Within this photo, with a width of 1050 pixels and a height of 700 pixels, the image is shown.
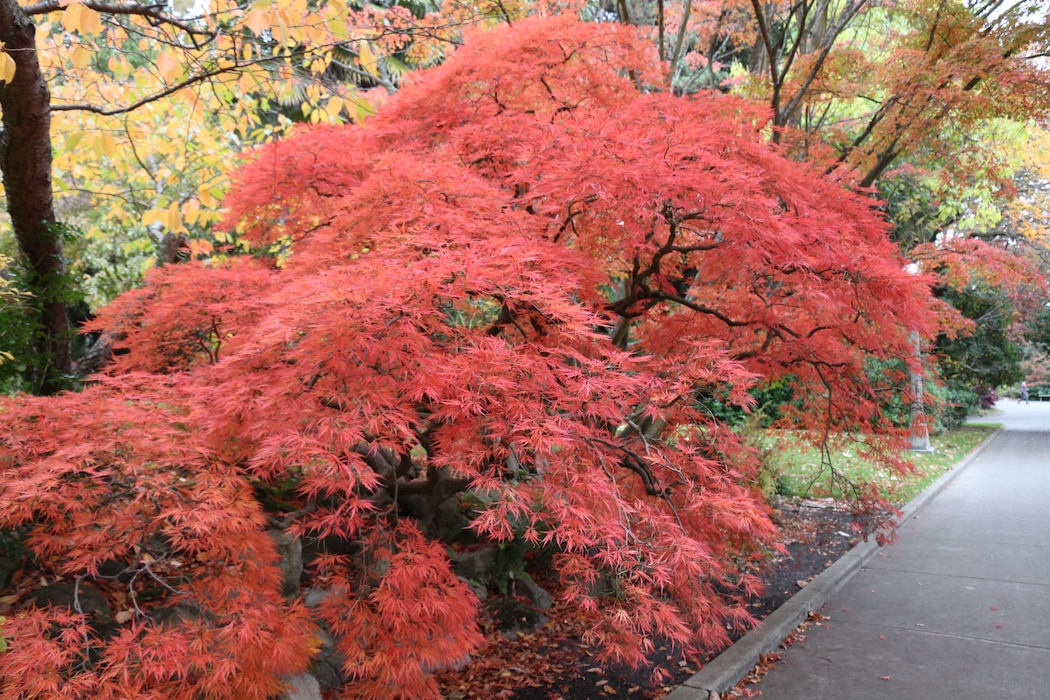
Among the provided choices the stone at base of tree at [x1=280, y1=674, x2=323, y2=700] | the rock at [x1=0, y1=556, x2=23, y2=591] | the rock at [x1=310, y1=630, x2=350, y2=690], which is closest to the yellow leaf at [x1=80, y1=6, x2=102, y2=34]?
the rock at [x1=0, y1=556, x2=23, y2=591]

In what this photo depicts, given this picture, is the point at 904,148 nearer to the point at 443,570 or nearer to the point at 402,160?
the point at 402,160

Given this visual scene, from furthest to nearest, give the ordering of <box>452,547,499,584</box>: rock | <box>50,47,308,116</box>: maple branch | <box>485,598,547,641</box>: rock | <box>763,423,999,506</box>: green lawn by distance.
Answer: <box>763,423,999,506</box>: green lawn, <box>452,547,499,584</box>: rock, <box>485,598,547,641</box>: rock, <box>50,47,308,116</box>: maple branch

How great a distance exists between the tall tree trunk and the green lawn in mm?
5918

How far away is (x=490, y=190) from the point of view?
4.12 m

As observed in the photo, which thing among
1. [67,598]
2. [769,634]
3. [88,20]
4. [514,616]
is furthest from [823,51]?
[67,598]

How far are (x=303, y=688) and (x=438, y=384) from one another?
190 cm

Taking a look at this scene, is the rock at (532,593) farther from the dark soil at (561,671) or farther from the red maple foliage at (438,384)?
the red maple foliage at (438,384)

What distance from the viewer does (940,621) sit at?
17.7 ft

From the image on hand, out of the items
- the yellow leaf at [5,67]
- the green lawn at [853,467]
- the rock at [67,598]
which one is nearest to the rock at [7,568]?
the rock at [67,598]

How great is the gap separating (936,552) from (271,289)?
7025 mm

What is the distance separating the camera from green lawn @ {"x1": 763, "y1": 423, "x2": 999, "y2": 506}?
9148 mm

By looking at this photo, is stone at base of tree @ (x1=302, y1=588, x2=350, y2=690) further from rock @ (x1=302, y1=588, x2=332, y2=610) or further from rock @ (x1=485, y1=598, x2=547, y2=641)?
rock @ (x1=485, y1=598, x2=547, y2=641)

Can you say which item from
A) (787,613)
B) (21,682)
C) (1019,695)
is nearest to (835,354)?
(787,613)

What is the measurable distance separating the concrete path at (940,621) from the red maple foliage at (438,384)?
0.92 meters
